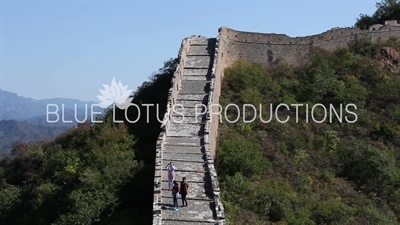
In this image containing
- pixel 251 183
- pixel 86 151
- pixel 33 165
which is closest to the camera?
pixel 251 183

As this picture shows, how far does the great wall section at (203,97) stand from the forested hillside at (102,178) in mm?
1182

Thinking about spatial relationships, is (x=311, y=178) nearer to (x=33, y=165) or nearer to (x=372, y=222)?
(x=372, y=222)

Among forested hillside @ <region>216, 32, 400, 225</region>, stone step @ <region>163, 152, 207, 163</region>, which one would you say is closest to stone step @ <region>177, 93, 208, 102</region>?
forested hillside @ <region>216, 32, 400, 225</region>

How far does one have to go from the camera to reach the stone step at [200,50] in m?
22.5

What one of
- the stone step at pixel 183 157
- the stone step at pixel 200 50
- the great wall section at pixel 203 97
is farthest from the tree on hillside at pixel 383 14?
the stone step at pixel 183 157

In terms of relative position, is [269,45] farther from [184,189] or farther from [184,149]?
[184,189]

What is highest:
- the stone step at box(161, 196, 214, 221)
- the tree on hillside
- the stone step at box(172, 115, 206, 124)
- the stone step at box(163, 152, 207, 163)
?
the tree on hillside

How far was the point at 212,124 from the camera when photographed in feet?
59.3

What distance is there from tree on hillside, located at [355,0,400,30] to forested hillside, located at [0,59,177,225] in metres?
13.2

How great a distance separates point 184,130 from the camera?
17.5 metres

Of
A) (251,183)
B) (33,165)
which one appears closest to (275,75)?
(251,183)

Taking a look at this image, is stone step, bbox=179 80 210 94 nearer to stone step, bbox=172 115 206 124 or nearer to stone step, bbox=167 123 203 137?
stone step, bbox=172 115 206 124

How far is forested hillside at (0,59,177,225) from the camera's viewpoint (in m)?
15.4

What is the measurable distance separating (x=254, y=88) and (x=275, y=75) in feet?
5.59
